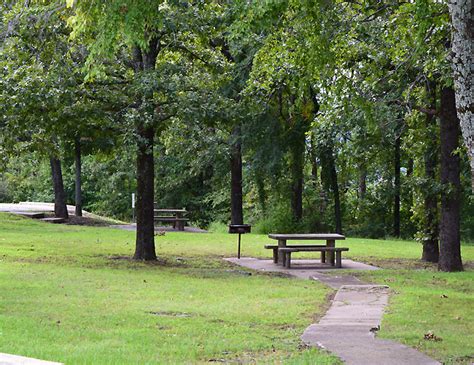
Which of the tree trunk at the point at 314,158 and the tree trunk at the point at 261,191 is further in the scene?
the tree trunk at the point at 261,191

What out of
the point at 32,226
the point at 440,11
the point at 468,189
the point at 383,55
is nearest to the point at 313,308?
the point at 440,11

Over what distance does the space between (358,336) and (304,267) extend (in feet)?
29.7

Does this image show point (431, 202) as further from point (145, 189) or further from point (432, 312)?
point (432, 312)

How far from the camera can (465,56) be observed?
22.5ft

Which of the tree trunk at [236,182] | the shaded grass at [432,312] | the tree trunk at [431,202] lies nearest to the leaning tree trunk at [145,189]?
the shaded grass at [432,312]

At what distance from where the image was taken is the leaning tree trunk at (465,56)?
685 cm

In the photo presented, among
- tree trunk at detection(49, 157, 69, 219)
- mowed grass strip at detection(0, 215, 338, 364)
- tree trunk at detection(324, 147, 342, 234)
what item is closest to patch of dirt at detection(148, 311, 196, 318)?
mowed grass strip at detection(0, 215, 338, 364)

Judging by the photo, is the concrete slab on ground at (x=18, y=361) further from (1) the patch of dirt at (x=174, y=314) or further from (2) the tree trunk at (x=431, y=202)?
(2) the tree trunk at (x=431, y=202)

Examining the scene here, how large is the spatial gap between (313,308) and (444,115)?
689cm

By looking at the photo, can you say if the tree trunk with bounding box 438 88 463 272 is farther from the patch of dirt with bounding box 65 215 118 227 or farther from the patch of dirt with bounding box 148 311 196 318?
the patch of dirt with bounding box 65 215 118 227

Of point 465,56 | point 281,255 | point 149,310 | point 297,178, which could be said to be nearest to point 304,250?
point 281,255

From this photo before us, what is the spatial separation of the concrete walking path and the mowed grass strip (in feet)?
0.81

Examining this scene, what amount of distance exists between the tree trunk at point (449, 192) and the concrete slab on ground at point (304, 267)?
1.75 m

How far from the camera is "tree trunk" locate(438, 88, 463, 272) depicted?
1650 cm
